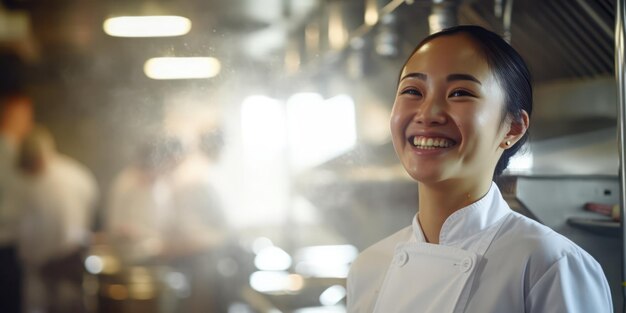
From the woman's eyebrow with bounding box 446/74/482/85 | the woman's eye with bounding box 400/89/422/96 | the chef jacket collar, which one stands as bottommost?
the chef jacket collar

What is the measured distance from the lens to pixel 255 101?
2.23 meters

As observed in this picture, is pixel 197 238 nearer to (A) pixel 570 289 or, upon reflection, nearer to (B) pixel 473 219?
(B) pixel 473 219

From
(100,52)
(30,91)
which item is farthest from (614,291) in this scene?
(30,91)

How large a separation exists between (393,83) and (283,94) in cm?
54

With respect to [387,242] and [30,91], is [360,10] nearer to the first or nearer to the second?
[387,242]

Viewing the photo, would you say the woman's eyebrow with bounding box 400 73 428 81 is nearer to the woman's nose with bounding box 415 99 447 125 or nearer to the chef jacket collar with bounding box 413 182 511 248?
the woman's nose with bounding box 415 99 447 125

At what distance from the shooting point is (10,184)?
2465 mm

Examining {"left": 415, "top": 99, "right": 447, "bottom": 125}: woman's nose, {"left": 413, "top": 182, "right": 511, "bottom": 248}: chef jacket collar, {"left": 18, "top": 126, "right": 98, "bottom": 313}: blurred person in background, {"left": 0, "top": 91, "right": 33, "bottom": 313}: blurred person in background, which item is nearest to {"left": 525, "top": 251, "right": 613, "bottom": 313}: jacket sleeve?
{"left": 413, "top": 182, "right": 511, "bottom": 248}: chef jacket collar

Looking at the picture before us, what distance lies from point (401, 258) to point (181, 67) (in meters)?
1.08

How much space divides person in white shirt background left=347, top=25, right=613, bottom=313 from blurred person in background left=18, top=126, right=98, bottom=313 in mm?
1633

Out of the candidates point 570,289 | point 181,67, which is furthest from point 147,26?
point 570,289

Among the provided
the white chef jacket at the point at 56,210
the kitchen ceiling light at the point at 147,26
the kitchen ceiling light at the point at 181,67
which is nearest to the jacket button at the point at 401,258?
the kitchen ceiling light at the point at 181,67

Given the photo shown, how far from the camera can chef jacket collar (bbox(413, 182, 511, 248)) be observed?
3.18 ft

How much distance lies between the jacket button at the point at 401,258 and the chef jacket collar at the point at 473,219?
0.06 metres
